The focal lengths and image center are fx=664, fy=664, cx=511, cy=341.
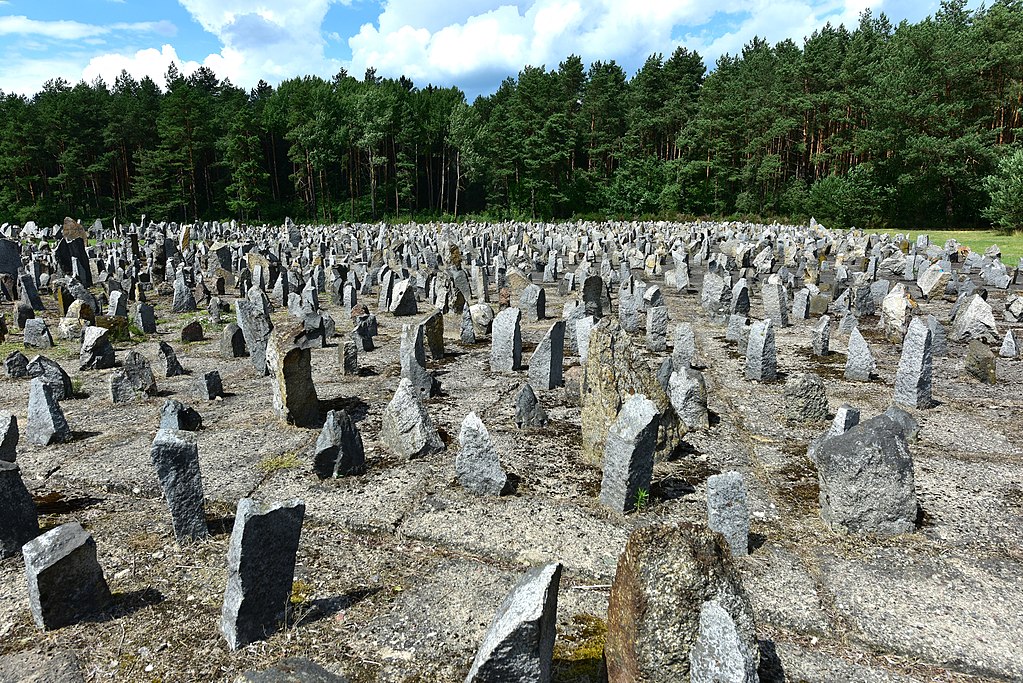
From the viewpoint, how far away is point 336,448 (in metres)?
5.56

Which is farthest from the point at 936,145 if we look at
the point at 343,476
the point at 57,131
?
the point at 57,131

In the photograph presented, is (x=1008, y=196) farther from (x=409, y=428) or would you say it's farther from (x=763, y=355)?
(x=409, y=428)

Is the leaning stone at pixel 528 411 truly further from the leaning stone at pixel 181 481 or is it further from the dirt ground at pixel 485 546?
the leaning stone at pixel 181 481

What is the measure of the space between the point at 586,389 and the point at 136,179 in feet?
159

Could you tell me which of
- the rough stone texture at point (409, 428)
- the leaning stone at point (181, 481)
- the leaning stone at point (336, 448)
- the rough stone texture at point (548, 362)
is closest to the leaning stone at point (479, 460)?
the rough stone texture at point (409, 428)

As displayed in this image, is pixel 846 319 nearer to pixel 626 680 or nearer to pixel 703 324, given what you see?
pixel 703 324

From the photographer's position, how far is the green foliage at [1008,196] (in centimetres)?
2889

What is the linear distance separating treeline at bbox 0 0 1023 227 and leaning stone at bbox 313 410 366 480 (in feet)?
130

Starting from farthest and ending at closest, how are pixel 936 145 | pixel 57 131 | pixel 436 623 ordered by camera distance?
pixel 57 131 → pixel 936 145 → pixel 436 623

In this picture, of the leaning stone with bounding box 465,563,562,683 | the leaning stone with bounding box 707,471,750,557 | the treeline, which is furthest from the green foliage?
the leaning stone with bounding box 465,563,562,683

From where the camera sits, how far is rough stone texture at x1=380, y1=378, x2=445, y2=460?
604 centimetres

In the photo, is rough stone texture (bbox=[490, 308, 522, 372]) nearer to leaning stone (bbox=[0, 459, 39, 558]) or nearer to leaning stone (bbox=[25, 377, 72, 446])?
leaning stone (bbox=[25, 377, 72, 446])

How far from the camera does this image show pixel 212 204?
50.0m

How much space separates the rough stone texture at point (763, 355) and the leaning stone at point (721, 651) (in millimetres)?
5983
